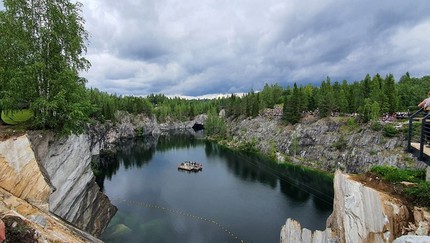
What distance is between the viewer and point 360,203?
50.6ft

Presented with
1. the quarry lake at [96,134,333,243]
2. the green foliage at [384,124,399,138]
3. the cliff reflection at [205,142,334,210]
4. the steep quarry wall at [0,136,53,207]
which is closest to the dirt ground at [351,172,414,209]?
the steep quarry wall at [0,136,53,207]

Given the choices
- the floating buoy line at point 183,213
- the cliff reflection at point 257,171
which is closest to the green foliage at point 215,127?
the cliff reflection at point 257,171

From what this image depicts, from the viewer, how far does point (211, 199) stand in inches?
2044

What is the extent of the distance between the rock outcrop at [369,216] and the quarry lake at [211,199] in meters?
20.9

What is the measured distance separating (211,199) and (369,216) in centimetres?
3922

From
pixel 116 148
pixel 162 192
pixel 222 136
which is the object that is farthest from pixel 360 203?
pixel 222 136

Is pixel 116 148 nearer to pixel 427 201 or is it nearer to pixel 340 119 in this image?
pixel 340 119

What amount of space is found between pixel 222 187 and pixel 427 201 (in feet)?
160

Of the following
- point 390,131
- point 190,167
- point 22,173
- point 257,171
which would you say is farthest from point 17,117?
point 390,131

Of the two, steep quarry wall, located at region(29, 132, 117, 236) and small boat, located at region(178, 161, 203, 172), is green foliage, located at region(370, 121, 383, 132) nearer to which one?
small boat, located at region(178, 161, 203, 172)

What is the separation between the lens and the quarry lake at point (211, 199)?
122ft

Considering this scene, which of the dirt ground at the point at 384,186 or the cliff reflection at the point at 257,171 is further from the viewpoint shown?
the cliff reflection at the point at 257,171

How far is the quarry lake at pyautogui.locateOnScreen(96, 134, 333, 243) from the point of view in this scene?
37.3 m

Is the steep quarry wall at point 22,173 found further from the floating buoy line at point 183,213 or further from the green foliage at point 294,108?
the green foliage at point 294,108
